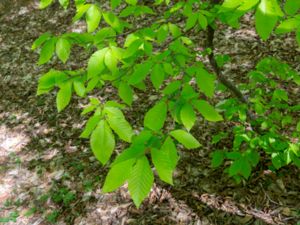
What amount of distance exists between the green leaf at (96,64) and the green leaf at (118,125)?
33cm

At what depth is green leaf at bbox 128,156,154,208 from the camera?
1099 millimetres

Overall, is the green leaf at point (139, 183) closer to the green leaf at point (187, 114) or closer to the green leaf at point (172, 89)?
the green leaf at point (187, 114)

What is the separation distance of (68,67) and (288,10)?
521 cm

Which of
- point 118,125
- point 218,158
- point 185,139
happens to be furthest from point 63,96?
point 218,158

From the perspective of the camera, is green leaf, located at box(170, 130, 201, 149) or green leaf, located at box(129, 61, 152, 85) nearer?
green leaf, located at box(170, 130, 201, 149)

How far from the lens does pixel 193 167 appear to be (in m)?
3.84

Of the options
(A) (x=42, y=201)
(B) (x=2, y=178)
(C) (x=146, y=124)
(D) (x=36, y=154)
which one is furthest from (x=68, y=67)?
(C) (x=146, y=124)

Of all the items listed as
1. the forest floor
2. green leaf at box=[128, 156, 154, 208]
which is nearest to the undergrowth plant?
green leaf at box=[128, 156, 154, 208]

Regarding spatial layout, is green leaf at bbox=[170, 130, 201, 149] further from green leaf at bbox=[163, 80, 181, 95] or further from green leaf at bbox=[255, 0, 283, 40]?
green leaf at bbox=[255, 0, 283, 40]

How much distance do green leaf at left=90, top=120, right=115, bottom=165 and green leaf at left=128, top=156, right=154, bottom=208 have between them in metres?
0.22

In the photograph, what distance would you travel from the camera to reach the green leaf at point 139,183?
110 centimetres

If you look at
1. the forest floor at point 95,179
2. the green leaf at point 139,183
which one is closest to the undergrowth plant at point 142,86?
the green leaf at point 139,183

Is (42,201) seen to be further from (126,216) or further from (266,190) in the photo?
(266,190)

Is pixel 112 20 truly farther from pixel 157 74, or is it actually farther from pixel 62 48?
pixel 157 74
